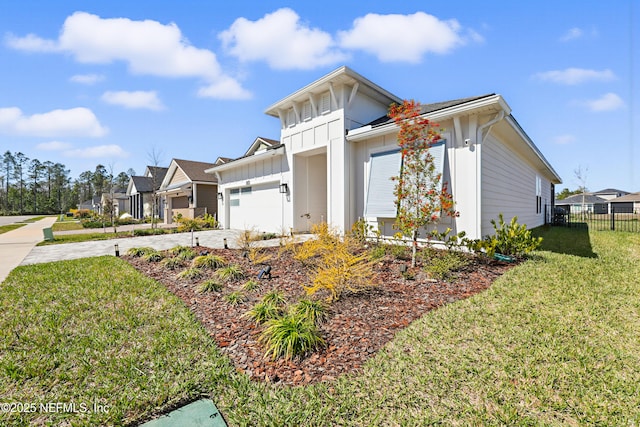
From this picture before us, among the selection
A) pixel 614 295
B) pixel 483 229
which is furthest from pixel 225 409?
pixel 483 229

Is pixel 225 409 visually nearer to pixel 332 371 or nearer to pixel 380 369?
pixel 332 371

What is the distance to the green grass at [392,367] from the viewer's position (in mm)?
1970

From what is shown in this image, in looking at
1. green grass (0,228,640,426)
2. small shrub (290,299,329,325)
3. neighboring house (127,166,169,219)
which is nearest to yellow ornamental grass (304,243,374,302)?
small shrub (290,299,329,325)

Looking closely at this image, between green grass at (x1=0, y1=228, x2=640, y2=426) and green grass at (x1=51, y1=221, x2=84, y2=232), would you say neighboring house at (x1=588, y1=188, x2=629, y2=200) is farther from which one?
green grass at (x1=51, y1=221, x2=84, y2=232)

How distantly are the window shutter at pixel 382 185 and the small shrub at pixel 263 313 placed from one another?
5290 mm

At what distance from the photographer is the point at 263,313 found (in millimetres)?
3463

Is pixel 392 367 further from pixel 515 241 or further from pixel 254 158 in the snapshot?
pixel 254 158

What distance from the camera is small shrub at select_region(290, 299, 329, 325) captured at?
334cm

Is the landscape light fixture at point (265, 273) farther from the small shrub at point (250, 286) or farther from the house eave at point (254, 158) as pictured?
the house eave at point (254, 158)

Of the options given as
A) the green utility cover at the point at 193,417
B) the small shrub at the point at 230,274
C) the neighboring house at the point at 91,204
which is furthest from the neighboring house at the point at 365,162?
the neighboring house at the point at 91,204

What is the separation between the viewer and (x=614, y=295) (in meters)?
4.11

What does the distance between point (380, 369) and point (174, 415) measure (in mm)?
1767

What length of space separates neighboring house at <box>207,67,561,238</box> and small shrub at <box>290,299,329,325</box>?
195 inches

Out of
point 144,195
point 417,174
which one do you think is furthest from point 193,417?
point 144,195
